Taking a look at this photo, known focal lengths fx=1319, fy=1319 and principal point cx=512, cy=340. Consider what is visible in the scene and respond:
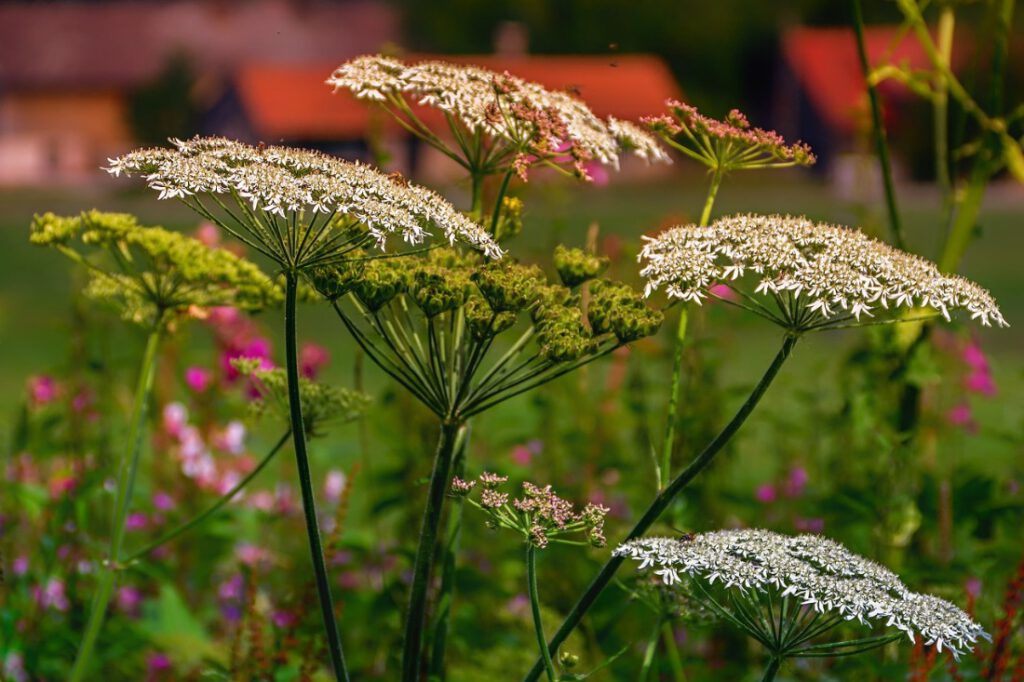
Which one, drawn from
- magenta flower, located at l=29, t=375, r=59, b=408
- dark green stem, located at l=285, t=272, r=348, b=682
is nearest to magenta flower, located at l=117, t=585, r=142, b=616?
magenta flower, located at l=29, t=375, r=59, b=408

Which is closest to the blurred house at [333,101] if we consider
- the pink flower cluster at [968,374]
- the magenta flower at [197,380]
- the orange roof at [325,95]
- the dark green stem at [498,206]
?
the orange roof at [325,95]

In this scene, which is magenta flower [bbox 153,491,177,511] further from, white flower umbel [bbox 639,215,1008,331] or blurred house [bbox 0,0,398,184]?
blurred house [bbox 0,0,398,184]

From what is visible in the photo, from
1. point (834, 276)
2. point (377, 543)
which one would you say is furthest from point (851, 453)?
point (834, 276)

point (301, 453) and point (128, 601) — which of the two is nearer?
point (301, 453)

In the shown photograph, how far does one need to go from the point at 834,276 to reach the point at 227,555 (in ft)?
10.9

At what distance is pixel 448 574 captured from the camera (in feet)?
8.81

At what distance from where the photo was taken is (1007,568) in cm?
376

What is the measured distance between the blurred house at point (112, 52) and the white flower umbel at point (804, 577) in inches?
1897

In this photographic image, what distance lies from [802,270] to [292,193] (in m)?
0.89

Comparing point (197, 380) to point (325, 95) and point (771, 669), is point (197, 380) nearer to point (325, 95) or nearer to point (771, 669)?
point (771, 669)

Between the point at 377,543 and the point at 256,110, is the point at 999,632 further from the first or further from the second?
the point at 256,110

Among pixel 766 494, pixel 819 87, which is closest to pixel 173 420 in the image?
pixel 766 494

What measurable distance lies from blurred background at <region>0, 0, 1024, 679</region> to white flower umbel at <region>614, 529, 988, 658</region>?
962mm

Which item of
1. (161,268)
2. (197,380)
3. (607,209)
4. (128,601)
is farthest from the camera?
(607,209)
